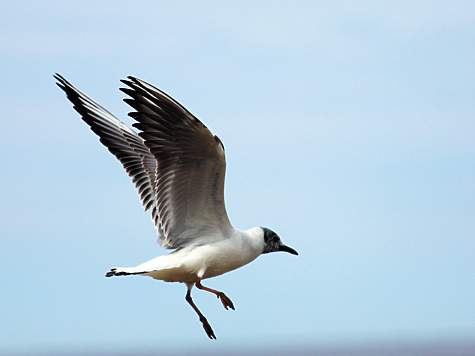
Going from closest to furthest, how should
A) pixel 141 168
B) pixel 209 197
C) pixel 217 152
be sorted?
pixel 217 152
pixel 209 197
pixel 141 168

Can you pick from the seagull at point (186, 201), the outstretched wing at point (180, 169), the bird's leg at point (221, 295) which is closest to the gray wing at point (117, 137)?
the seagull at point (186, 201)

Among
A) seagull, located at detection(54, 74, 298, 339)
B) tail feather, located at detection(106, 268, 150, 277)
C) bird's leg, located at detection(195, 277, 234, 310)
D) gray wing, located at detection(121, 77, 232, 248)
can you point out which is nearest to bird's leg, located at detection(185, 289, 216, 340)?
seagull, located at detection(54, 74, 298, 339)

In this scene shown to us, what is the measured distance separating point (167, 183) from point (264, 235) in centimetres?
157

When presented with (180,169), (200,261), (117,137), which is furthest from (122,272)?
(117,137)

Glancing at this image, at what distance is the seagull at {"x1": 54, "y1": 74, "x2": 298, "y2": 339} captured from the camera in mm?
8172

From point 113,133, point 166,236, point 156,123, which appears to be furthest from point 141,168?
point 156,123

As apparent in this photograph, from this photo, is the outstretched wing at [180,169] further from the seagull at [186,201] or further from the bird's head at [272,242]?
the bird's head at [272,242]

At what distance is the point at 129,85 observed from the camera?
8.16 metres

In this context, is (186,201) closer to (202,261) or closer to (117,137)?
(202,261)

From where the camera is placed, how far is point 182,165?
841 centimetres

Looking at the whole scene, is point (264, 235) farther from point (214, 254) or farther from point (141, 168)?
point (141, 168)

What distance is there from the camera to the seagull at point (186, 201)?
322 inches

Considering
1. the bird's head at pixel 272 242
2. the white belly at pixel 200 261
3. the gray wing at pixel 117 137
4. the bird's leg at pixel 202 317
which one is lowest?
the bird's leg at pixel 202 317

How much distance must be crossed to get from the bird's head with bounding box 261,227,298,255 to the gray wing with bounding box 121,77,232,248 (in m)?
0.76
